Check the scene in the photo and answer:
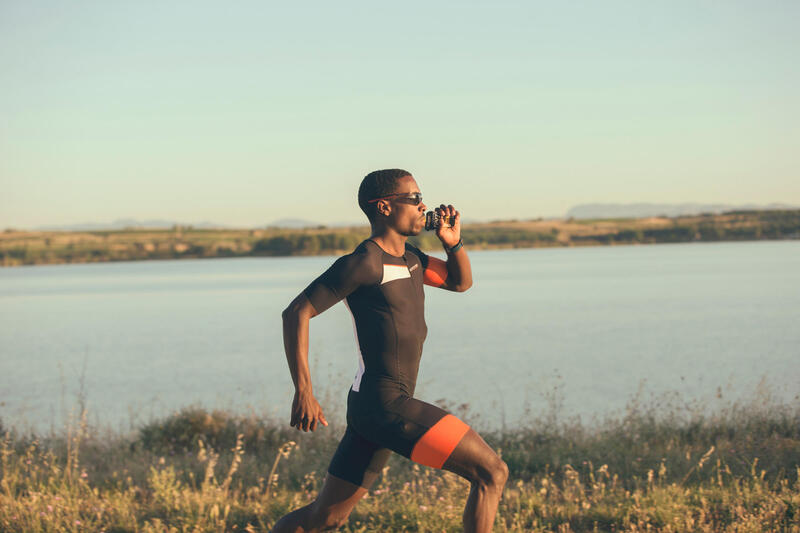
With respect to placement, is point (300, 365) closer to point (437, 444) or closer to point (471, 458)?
point (437, 444)

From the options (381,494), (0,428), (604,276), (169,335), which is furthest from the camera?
(604,276)

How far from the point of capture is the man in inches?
144

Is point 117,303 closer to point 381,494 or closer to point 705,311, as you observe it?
point 705,311

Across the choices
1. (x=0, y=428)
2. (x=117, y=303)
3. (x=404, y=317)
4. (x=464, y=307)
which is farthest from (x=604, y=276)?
(x=404, y=317)

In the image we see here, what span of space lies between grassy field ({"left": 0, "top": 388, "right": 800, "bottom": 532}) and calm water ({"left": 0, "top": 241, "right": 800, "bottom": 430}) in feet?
6.01

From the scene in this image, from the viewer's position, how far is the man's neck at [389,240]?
13.3 ft

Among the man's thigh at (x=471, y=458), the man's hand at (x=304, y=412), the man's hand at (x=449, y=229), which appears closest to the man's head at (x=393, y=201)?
the man's hand at (x=449, y=229)

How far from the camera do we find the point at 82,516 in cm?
562

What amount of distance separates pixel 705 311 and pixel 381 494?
29.8 metres

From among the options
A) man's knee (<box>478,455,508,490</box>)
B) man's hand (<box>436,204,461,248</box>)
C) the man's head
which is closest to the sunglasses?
the man's head

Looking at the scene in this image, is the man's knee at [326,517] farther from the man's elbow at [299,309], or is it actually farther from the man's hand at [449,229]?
the man's hand at [449,229]

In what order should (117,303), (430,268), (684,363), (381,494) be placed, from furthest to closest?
(117,303), (684,363), (381,494), (430,268)

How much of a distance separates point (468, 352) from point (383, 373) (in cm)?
2037

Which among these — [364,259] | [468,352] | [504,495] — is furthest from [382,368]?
[468,352]
